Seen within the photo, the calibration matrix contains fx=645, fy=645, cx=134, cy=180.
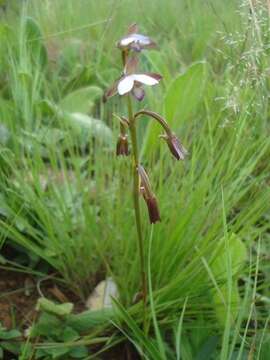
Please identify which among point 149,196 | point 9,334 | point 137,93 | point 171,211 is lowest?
point 9,334

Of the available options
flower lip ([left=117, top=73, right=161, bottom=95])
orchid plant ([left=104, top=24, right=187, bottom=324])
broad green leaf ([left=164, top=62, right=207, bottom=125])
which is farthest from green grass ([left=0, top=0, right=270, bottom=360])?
flower lip ([left=117, top=73, right=161, bottom=95])

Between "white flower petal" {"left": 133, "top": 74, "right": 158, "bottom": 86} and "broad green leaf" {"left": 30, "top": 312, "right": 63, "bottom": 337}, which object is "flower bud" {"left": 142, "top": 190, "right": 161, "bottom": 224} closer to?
"white flower petal" {"left": 133, "top": 74, "right": 158, "bottom": 86}

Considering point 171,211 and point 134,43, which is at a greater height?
point 134,43

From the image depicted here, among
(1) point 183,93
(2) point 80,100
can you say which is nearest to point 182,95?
(1) point 183,93

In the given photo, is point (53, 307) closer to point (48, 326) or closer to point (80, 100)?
point (48, 326)

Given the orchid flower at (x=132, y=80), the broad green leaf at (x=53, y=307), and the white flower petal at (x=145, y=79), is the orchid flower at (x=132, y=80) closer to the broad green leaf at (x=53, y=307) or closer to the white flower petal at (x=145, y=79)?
the white flower petal at (x=145, y=79)

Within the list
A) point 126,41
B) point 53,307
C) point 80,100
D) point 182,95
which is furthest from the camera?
point 80,100

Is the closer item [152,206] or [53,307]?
[152,206]
